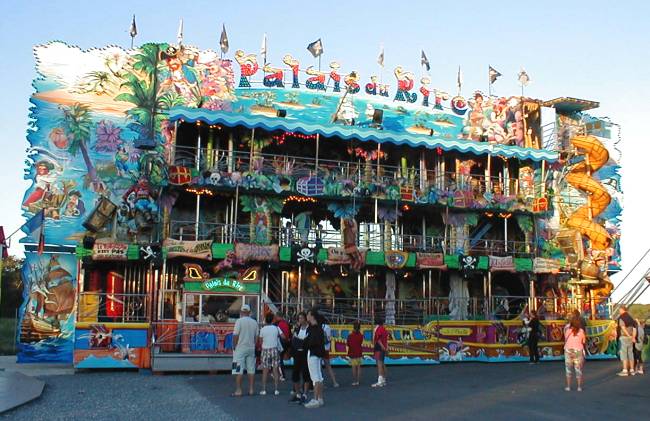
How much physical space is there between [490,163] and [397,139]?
656 cm

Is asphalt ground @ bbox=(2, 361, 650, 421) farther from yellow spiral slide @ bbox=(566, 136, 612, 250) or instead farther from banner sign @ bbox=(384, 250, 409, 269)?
yellow spiral slide @ bbox=(566, 136, 612, 250)

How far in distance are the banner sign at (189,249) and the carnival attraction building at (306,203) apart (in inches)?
2.7

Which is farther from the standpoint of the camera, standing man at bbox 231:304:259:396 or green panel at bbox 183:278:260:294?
green panel at bbox 183:278:260:294

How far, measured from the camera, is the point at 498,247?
35.0m

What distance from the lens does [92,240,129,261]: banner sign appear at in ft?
89.4

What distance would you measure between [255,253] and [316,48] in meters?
11.6

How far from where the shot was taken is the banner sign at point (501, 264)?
102ft

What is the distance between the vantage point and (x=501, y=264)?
31281 millimetres

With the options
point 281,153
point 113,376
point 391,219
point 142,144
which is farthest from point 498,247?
point 113,376

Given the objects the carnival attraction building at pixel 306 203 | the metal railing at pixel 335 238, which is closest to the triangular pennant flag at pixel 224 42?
the carnival attraction building at pixel 306 203

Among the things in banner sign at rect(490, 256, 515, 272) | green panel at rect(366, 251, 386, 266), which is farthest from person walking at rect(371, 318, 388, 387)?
banner sign at rect(490, 256, 515, 272)

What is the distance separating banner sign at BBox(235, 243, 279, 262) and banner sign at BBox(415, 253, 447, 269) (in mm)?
6056

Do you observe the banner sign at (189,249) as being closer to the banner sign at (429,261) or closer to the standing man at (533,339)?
the banner sign at (429,261)

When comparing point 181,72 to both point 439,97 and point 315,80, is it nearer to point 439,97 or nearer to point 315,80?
point 315,80
